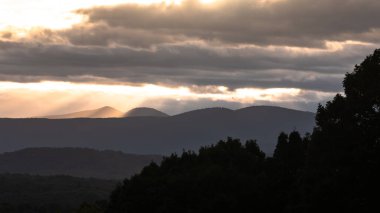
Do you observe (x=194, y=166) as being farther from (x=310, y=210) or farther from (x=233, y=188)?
(x=310, y=210)

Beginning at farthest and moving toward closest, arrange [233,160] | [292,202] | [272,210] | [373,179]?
[233,160] → [272,210] → [292,202] → [373,179]

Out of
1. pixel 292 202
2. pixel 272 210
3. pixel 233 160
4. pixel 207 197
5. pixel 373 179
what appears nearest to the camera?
pixel 373 179

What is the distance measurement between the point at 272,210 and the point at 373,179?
81.2ft

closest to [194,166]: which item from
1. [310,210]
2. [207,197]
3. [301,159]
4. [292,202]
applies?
[207,197]

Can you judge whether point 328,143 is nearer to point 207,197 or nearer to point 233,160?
point 207,197

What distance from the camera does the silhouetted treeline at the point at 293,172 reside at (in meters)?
56.2

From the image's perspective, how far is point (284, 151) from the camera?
274 feet

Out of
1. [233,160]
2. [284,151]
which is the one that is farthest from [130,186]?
[284,151]

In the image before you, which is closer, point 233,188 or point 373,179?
point 373,179

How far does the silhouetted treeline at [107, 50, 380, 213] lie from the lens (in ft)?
184

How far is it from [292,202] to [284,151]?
1508cm

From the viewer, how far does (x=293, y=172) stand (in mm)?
80688

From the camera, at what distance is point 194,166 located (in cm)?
9869

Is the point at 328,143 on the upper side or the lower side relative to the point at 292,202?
upper
